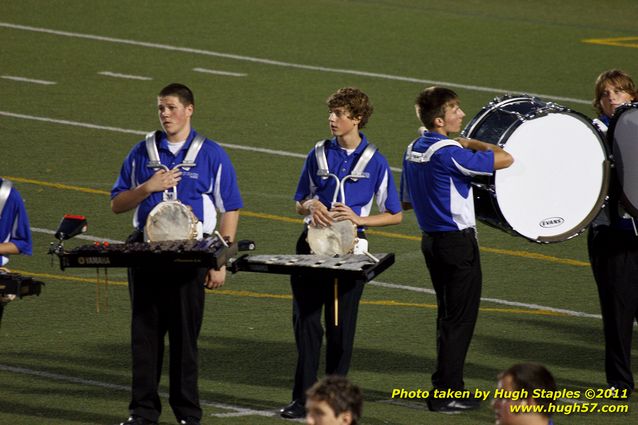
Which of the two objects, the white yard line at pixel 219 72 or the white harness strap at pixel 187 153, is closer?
the white harness strap at pixel 187 153

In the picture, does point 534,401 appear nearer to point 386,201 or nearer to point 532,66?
point 386,201

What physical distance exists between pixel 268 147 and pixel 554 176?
856 centimetres

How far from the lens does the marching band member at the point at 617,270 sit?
9.88 meters

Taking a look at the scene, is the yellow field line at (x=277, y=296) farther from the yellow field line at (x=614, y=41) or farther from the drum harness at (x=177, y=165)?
the yellow field line at (x=614, y=41)

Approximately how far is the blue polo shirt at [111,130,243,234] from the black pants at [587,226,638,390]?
248 centimetres

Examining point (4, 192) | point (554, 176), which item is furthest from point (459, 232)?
point (4, 192)

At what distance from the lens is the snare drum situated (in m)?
9.69

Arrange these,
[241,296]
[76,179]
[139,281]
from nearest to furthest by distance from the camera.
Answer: [139,281]
[241,296]
[76,179]

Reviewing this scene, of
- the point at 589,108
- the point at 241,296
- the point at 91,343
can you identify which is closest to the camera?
the point at 91,343

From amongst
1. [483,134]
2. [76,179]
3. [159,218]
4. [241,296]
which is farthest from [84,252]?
[76,179]

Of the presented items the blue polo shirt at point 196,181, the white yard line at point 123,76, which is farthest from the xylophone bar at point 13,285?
the white yard line at point 123,76

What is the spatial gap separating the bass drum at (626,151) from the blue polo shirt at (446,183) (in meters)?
1.02

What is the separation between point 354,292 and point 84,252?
6.00 feet

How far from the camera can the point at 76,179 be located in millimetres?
16656
